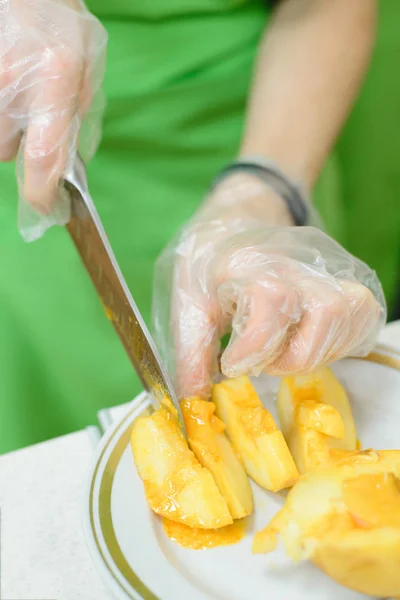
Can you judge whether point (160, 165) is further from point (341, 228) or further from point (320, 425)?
point (341, 228)

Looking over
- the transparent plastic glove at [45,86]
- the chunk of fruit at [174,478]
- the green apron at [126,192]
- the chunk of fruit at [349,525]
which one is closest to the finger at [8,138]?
the transparent plastic glove at [45,86]

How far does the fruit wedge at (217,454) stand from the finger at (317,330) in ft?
0.29

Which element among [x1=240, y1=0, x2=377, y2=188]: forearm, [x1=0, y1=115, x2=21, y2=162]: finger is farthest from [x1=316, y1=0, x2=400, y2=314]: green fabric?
[x1=0, y1=115, x2=21, y2=162]: finger

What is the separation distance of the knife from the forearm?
14.6 inches

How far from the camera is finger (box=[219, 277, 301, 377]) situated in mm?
643

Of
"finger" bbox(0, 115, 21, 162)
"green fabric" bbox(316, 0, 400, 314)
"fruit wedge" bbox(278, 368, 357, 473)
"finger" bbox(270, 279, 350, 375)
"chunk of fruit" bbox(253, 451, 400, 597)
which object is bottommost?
"green fabric" bbox(316, 0, 400, 314)

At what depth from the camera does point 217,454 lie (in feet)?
2.14

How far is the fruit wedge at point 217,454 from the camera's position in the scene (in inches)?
24.3

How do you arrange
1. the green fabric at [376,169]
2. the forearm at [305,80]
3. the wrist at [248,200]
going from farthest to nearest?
the green fabric at [376,169] → the forearm at [305,80] → the wrist at [248,200]

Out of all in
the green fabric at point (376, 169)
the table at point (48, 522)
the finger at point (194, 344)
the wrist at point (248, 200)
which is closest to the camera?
the table at point (48, 522)

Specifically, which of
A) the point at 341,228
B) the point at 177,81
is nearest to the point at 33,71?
the point at 177,81

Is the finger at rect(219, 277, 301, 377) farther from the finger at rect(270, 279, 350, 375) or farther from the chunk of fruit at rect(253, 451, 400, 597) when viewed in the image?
the chunk of fruit at rect(253, 451, 400, 597)

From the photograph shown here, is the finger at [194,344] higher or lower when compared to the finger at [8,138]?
lower

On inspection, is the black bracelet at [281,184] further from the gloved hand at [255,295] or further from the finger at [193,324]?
the finger at [193,324]
